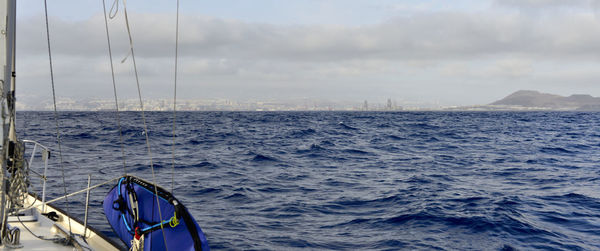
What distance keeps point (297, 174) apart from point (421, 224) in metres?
7.08

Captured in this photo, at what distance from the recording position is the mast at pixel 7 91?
15.3 feet

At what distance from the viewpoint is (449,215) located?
1003 centimetres

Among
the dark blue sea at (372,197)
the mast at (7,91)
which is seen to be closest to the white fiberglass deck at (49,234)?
the mast at (7,91)

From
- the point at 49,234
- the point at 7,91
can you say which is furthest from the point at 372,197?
the point at 7,91

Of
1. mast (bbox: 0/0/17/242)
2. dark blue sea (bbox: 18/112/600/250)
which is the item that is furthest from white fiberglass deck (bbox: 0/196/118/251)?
dark blue sea (bbox: 18/112/600/250)

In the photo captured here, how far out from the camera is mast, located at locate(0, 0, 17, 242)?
184 inches

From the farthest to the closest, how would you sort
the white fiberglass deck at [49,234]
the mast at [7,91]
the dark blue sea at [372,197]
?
the dark blue sea at [372,197] < the white fiberglass deck at [49,234] < the mast at [7,91]

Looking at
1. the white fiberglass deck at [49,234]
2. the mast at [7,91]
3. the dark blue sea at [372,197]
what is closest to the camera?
the mast at [7,91]

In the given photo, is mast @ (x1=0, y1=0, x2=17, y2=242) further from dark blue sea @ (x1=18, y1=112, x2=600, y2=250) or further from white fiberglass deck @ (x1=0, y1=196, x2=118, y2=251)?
dark blue sea @ (x1=18, y1=112, x2=600, y2=250)

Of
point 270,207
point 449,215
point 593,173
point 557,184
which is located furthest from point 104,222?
point 593,173

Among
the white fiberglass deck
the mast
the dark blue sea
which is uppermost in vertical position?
the mast

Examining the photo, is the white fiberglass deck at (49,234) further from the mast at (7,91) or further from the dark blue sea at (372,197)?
the dark blue sea at (372,197)

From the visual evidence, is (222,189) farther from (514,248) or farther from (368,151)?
(368,151)

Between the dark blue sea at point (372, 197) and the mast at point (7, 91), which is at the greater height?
the mast at point (7, 91)
